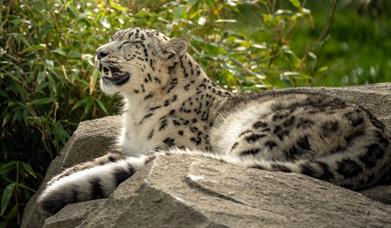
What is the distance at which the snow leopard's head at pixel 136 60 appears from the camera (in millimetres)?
5457

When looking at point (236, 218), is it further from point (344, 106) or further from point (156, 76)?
point (156, 76)

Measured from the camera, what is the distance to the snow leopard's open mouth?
546 centimetres

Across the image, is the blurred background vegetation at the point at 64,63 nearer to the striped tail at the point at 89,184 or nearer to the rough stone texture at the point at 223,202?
the striped tail at the point at 89,184

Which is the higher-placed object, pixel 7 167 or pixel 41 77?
pixel 41 77

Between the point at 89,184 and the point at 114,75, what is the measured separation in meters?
1.10

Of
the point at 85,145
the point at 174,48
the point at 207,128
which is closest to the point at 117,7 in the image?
the point at 174,48

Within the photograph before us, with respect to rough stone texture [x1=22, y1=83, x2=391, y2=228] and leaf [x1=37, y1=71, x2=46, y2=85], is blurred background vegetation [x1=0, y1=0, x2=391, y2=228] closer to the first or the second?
leaf [x1=37, y1=71, x2=46, y2=85]

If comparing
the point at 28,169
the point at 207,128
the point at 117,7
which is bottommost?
the point at 28,169

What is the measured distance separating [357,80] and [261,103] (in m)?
3.93

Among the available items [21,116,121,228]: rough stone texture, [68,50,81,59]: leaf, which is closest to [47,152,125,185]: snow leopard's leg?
[21,116,121,228]: rough stone texture

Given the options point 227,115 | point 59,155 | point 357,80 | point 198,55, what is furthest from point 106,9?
point 357,80

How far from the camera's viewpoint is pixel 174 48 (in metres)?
5.57

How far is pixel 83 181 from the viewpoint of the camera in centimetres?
451

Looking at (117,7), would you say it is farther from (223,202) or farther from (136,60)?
(223,202)
